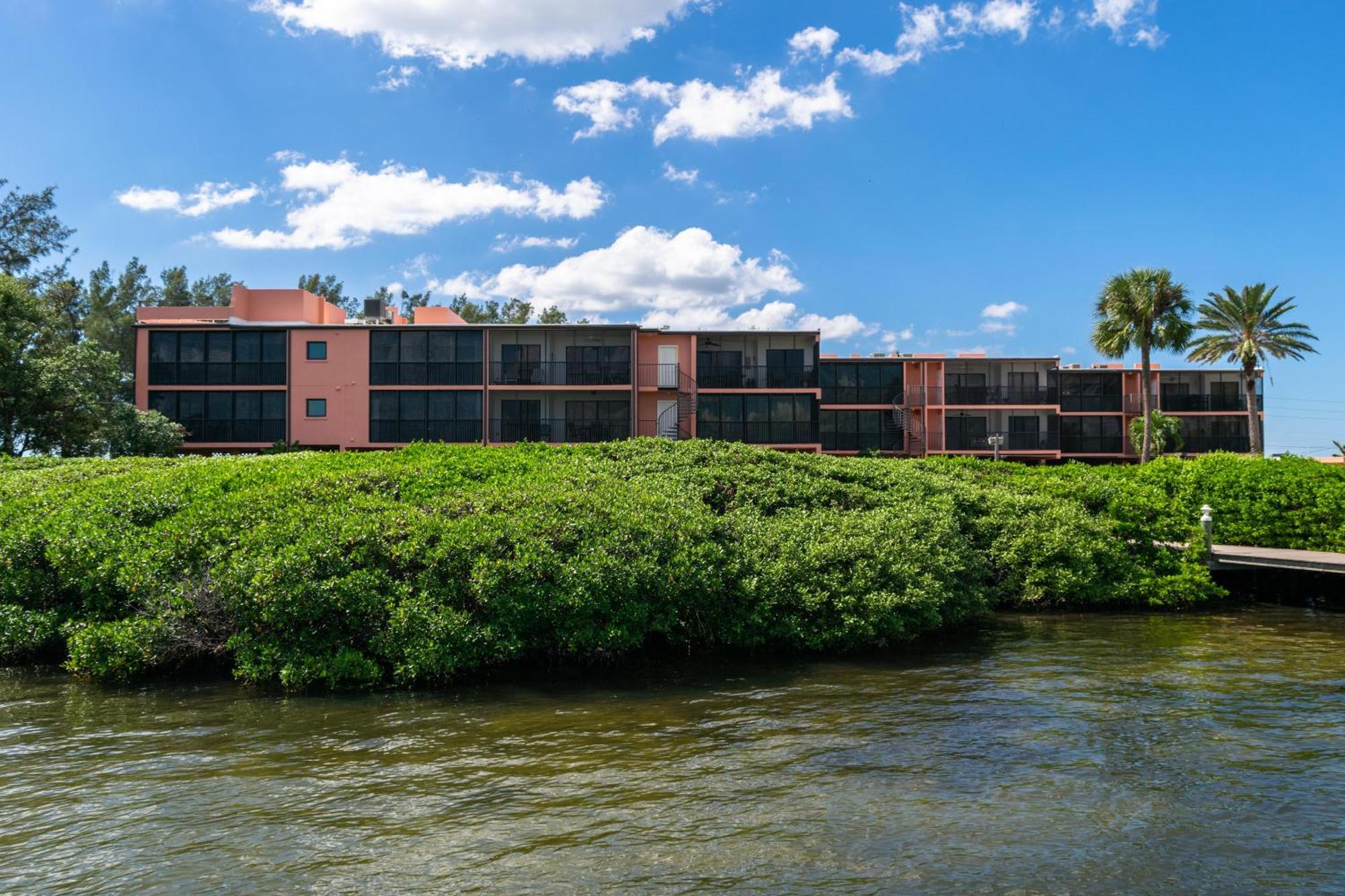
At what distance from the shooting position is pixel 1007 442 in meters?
52.9

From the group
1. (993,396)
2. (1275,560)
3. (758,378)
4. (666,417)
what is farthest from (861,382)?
(1275,560)

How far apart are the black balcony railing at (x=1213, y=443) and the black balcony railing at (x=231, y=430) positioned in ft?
164

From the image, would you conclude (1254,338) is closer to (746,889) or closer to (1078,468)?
(1078,468)

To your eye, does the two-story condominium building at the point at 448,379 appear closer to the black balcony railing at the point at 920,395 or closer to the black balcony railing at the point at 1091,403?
the black balcony railing at the point at 920,395

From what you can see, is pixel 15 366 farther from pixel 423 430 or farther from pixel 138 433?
pixel 423 430

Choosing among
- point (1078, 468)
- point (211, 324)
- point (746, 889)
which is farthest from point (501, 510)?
point (211, 324)

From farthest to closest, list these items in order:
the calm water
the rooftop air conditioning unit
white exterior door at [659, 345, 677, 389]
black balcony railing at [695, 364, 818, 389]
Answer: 1. the rooftop air conditioning unit
2. black balcony railing at [695, 364, 818, 389]
3. white exterior door at [659, 345, 677, 389]
4. the calm water

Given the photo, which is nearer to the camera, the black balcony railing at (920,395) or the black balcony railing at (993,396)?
the black balcony railing at (993,396)

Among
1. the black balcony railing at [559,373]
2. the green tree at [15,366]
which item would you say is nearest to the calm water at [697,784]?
the green tree at [15,366]

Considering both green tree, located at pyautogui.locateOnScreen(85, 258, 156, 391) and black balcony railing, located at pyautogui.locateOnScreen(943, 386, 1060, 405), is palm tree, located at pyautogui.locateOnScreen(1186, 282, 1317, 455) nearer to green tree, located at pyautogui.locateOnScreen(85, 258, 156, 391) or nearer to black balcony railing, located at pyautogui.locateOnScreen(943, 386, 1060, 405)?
black balcony railing, located at pyautogui.locateOnScreen(943, 386, 1060, 405)

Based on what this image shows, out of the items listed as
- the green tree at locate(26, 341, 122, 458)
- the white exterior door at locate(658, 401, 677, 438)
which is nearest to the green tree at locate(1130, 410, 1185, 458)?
the white exterior door at locate(658, 401, 677, 438)

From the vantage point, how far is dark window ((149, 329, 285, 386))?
42.5 metres

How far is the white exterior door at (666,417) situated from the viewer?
44344 millimetres

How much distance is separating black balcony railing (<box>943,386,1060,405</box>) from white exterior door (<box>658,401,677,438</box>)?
17.0 m
